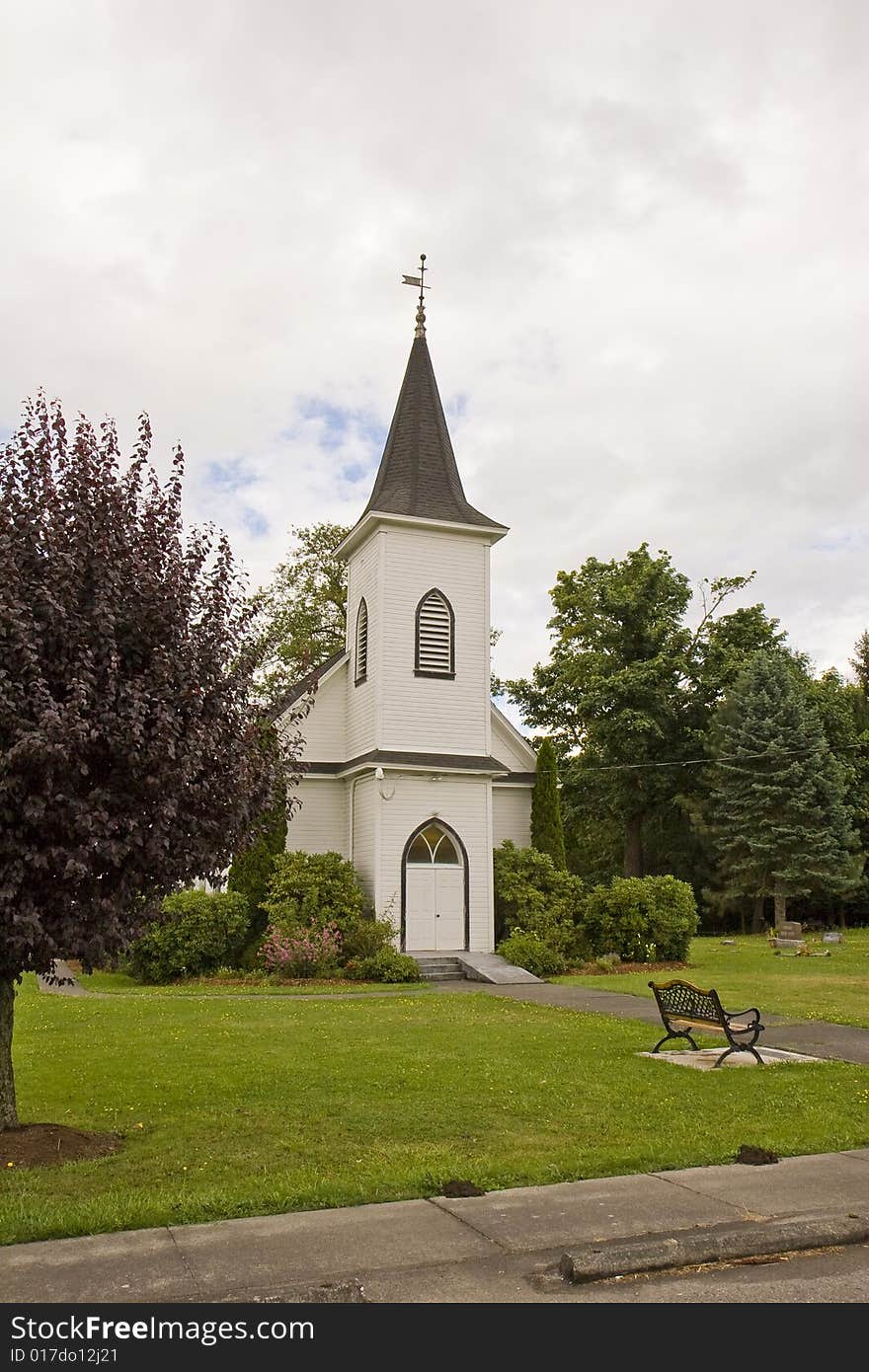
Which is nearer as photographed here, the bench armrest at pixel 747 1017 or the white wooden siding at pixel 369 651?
the bench armrest at pixel 747 1017

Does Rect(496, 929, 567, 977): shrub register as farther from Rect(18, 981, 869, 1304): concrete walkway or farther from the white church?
Rect(18, 981, 869, 1304): concrete walkway

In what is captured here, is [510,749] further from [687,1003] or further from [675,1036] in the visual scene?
[687,1003]

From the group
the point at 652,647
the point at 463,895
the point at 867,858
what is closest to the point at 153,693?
the point at 463,895

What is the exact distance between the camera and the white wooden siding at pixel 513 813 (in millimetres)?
26438

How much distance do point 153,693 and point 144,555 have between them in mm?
1115

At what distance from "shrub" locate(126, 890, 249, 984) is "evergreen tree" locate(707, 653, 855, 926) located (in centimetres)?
2200

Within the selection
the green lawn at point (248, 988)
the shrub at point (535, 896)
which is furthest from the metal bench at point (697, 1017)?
the shrub at point (535, 896)

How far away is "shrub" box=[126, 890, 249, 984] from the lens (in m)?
21.1

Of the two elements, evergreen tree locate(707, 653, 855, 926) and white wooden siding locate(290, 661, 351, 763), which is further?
evergreen tree locate(707, 653, 855, 926)

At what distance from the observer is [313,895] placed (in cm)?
2184

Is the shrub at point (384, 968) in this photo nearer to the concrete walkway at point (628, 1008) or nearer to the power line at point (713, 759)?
the concrete walkway at point (628, 1008)

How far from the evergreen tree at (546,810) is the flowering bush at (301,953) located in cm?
669

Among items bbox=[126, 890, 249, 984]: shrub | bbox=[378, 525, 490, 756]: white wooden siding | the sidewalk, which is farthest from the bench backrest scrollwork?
bbox=[378, 525, 490, 756]: white wooden siding
